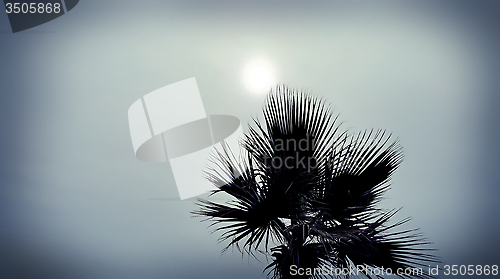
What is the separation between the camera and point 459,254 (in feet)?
11.0

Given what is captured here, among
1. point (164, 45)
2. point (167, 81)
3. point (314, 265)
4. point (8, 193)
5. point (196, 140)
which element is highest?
point (164, 45)

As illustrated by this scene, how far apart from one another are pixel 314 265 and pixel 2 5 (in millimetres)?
3598

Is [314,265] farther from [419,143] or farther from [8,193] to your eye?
[8,193]

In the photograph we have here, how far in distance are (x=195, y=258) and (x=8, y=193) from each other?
173 centimetres

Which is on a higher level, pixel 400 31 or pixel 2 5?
pixel 2 5

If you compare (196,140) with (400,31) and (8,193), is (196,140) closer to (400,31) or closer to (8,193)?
(8,193)

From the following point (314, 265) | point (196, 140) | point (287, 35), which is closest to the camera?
point (314, 265)

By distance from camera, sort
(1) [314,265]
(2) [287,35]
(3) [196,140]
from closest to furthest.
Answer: (1) [314,265] < (3) [196,140] < (2) [287,35]

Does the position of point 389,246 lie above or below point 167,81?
below

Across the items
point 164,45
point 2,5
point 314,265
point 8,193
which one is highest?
point 2,5

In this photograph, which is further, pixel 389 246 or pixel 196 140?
pixel 196 140

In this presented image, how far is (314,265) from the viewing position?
209cm

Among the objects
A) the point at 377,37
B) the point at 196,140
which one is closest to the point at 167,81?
the point at 196,140

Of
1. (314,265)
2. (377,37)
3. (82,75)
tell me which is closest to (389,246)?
(314,265)
